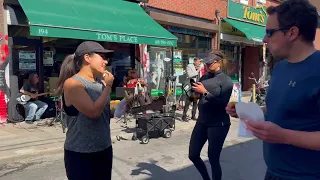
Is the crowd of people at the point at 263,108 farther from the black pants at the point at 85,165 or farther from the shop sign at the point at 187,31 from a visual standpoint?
the shop sign at the point at 187,31

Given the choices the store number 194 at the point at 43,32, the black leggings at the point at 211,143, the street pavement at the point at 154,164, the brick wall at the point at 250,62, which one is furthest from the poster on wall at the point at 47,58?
the brick wall at the point at 250,62

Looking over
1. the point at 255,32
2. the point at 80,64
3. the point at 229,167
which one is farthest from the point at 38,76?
the point at 255,32

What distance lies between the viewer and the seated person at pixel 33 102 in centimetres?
887

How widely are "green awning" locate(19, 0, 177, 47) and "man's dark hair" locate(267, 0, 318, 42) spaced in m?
6.80

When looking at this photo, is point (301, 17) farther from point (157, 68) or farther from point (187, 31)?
point (187, 31)

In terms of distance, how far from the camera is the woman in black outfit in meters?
3.94

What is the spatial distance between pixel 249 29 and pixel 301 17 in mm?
15448

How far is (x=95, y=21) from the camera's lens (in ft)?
30.7

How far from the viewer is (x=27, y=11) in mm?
8016

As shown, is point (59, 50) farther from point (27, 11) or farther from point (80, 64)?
point (80, 64)

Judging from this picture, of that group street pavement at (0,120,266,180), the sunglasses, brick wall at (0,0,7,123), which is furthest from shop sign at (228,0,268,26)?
the sunglasses

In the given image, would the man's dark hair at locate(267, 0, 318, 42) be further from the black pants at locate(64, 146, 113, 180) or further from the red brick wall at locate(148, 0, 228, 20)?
the red brick wall at locate(148, 0, 228, 20)

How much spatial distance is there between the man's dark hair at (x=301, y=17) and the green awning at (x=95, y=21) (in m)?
6.80

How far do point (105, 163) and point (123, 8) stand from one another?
8.99m
